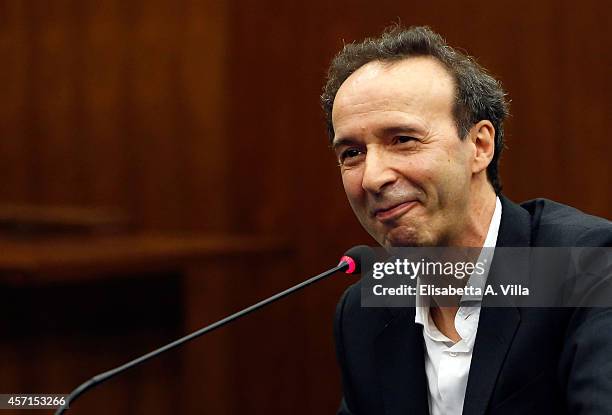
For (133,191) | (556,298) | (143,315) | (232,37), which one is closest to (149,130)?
(133,191)

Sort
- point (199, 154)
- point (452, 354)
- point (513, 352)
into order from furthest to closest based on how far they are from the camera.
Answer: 1. point (199, 154)
2. point (452, 354)
3. point (513, 352)

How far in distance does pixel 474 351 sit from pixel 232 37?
1736 millimetres

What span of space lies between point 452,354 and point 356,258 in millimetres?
213

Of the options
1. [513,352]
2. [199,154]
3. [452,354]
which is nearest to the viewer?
[513,352]

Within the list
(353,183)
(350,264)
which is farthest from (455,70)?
(350,264)

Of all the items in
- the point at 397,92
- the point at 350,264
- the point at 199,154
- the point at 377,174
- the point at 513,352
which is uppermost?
the point at 199,154

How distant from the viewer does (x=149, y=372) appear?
263 cm

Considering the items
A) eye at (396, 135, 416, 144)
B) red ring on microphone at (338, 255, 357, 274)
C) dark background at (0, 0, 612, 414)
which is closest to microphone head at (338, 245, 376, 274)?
red ring on microphone at (338, 255, 357, 274)

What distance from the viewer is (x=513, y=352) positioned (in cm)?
114

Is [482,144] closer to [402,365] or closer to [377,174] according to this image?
[377,174]

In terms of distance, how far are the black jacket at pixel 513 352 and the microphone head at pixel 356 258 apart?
18 centimetres

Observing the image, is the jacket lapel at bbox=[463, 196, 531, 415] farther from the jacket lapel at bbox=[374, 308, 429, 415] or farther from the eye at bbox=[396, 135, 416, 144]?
the eye at bbox=[396, 135, 416, 144]

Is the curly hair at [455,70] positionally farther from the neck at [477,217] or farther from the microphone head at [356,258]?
the microphone head at [356,258]

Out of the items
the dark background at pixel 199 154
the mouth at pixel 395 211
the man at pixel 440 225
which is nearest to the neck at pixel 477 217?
the man at pixel 440 225
